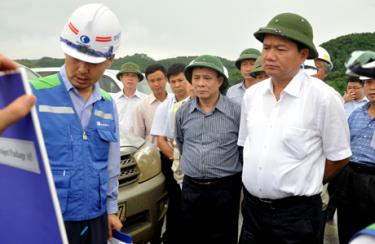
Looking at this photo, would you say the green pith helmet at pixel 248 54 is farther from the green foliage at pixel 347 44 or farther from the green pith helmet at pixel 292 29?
the green foliage at pixel 347 44

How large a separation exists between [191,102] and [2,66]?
224 centimetres

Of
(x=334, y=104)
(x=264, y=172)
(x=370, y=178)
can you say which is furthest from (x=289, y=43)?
(x=370, y=178)

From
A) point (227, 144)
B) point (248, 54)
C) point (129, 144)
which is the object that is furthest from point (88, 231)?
point (248, 54)

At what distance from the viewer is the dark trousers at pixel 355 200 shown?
330 centimetres

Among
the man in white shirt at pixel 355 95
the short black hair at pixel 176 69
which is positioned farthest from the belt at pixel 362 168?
the man in white shirt at pixel 355 95

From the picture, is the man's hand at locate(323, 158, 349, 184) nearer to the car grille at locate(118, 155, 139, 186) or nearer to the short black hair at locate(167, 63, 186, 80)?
the car grille at locate(118, 155, 139, 186)

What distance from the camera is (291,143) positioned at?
7.98 ft

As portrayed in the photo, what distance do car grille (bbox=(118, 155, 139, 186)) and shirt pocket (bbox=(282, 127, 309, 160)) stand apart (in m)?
1.42

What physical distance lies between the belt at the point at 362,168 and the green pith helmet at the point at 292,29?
129 cm

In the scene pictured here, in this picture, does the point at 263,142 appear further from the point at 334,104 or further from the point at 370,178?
the point at 370,178

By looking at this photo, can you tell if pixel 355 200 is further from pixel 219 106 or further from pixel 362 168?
pixel 219 106

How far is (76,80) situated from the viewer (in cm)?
210

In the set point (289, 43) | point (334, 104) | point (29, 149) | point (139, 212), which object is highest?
point (289, 43)

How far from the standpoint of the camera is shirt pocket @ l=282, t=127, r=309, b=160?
2.43 meters
